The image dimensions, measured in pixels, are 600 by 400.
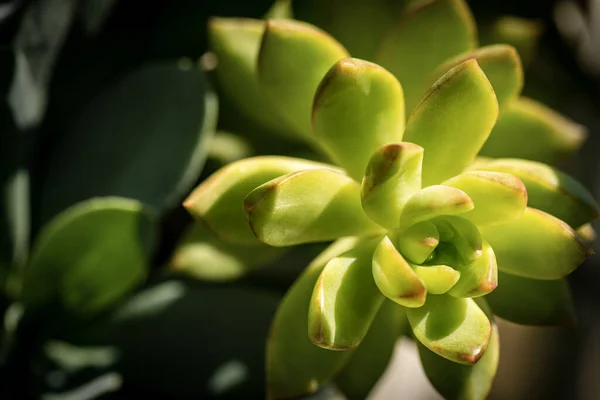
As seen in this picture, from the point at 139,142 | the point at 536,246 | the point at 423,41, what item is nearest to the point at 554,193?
the point at 536,246

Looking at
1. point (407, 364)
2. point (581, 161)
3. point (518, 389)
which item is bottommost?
point (518, 389)

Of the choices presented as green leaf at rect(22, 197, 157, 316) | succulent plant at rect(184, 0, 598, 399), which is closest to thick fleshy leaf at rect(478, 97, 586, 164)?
succulent plant at rect(184, 0, 598, 399)

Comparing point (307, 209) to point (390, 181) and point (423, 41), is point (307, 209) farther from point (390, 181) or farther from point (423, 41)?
point (423, 41)

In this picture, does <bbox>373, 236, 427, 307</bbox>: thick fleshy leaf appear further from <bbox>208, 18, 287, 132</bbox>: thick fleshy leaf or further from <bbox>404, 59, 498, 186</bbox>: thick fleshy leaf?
<bbox>208, 18, 287, 132</bbox>: thick fleshy leaf

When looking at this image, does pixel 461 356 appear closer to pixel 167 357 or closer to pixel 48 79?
pixel 167 357

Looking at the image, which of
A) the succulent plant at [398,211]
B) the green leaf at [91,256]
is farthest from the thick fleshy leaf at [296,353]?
the green leaf at [91,256]

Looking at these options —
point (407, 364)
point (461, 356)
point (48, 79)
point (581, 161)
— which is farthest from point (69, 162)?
point (581, 161)
